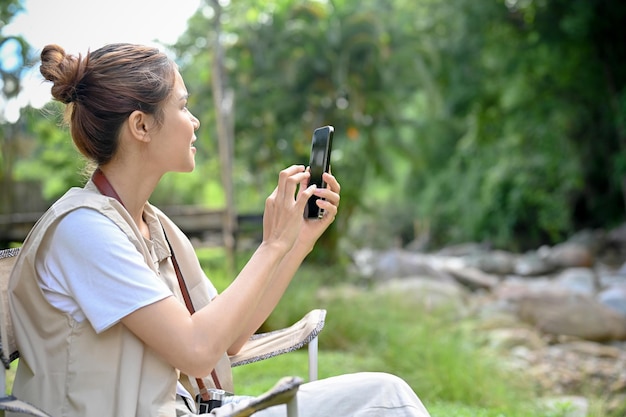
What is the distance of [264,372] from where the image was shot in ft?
14.8

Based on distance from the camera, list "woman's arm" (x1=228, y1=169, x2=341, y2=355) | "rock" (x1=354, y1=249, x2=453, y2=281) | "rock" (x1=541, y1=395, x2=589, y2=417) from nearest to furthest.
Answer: "woman's arm" (x1=228, y1=169, x2=341, y2=355) → "rock" (x1=541, y1=395, x2=589, y2=417) → "rock" (x1=354, y1=249, x2=453, y2=281)

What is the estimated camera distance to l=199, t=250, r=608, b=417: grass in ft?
12.8

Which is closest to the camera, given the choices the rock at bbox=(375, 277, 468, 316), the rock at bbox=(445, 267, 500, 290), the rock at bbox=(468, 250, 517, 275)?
the rock at bbox=(375, 277, 468, 316)

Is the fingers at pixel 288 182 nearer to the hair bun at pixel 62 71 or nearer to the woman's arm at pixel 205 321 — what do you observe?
the woman's arm at pixel 205 321

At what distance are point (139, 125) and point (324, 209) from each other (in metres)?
0.48

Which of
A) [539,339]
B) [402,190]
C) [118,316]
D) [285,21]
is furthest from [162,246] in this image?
[402,190]

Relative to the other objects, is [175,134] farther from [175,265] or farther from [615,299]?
[615,299]

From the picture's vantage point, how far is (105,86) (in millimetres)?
1472

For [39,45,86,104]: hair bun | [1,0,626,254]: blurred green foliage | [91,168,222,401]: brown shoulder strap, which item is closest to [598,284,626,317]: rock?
[1,0,626,254]: blurred green foliage

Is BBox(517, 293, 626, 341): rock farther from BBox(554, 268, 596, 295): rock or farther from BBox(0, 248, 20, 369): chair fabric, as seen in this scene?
BBox(0, 248, 20, 369): chair fabric

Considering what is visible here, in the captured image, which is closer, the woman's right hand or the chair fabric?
the chair fabric

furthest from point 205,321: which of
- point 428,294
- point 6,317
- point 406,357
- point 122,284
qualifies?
point 428,294

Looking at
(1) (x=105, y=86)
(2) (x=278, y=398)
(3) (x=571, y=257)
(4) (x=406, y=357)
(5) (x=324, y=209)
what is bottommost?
(3) (x=571, y=257)

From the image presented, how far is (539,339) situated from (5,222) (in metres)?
4.82
